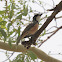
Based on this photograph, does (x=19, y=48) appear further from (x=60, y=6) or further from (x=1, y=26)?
(x=60, y=6)

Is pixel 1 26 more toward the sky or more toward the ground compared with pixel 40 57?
more toward the sky

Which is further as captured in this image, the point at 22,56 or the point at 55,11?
the point at 22,56

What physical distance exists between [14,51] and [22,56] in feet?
1.02

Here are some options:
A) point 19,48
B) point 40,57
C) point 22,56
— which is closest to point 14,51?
point 19,48

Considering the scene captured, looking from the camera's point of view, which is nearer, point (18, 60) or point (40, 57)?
point (18, 60)

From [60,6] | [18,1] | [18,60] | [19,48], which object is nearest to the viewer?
[60,6]

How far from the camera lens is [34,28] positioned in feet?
2.79

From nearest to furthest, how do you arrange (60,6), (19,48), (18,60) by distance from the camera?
(60,6)
(18,60)
(19,48)

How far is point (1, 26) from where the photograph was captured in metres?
0.82

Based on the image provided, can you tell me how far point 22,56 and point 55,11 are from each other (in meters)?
0.38

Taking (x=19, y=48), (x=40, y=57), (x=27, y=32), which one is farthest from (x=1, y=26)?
(x=40, y=57)

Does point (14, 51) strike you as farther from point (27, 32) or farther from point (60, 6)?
point (60, 6)

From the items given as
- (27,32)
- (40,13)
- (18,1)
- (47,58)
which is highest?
(18,1)

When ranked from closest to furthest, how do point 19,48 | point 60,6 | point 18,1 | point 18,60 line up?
1. point 60,6
2. point 18,60
3. point 19,48
4. point 18,1
